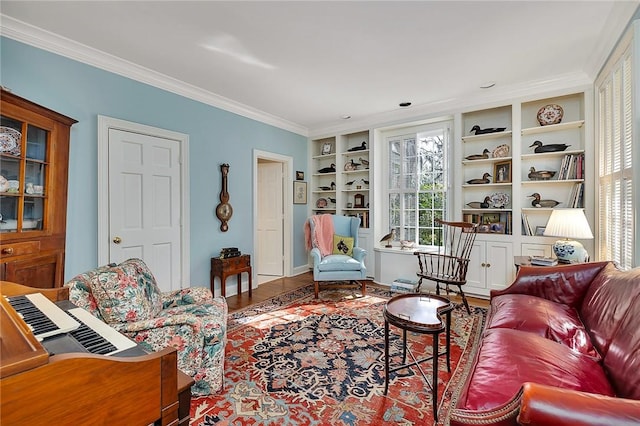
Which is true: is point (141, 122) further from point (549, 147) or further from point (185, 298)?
point (549, 147)

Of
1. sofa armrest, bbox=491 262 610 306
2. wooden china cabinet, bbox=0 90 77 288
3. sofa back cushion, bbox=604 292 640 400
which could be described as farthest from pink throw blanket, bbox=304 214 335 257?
sofa back cushion, bbox=604 292 640 400

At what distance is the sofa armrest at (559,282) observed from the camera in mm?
2113

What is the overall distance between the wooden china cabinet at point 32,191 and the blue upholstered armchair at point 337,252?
2.60 m

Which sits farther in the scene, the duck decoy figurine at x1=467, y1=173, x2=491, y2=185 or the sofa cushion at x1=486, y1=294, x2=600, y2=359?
the duck decoy figurine at x1=467, y1=173, x2=491, y2=185

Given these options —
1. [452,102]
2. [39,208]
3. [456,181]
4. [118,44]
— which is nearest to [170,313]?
[39,208]

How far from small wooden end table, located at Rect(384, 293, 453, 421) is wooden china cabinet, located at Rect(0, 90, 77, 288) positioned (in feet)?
8.00

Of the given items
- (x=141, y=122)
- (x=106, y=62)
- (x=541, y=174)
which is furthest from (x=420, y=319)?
(x=106, y=62)

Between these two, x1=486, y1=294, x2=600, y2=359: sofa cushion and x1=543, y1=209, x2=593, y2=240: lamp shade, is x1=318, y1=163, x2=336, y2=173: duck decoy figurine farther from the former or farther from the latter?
x1=486, y1=294, x2=600, y2=359: sofa cushion

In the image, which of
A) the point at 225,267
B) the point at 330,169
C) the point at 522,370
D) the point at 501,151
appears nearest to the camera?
A: the point at 522,370

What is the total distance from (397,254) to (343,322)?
1731 millimetres

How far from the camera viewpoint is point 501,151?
3820mm

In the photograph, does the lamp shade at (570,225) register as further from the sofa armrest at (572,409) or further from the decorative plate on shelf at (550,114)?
the sofa armrest at (572,409)

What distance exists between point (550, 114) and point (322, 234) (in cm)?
325

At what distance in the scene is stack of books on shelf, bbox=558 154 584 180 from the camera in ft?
10.7
